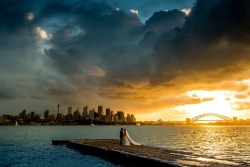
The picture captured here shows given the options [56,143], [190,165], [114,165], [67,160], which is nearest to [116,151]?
[114,165]

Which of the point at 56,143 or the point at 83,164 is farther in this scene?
the point at 56,143

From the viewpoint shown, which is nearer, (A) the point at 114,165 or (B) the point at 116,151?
(A) the point at 114,165

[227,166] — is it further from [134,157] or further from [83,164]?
[83,164]

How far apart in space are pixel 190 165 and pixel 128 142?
20695 mm

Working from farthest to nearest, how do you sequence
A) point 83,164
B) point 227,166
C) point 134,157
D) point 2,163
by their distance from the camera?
point 2,163
point 83,164
point 134,157
point 227,166

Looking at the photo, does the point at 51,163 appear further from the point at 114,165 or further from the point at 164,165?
the point at 164,165

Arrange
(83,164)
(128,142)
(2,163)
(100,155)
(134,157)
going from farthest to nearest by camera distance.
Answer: (128,142), (100,155), (2,163), (83,164), (134,157)

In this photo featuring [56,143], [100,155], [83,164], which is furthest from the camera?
[56,143]

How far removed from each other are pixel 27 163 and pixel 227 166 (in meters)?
24.5

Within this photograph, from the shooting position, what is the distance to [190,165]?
79.9 feet

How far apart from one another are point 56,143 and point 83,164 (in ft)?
101

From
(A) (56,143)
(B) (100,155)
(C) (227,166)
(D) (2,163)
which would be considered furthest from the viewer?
(A) (56,143)

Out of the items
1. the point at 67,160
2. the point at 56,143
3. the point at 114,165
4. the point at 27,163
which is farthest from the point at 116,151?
the point at 56,143

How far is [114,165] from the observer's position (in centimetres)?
3328
